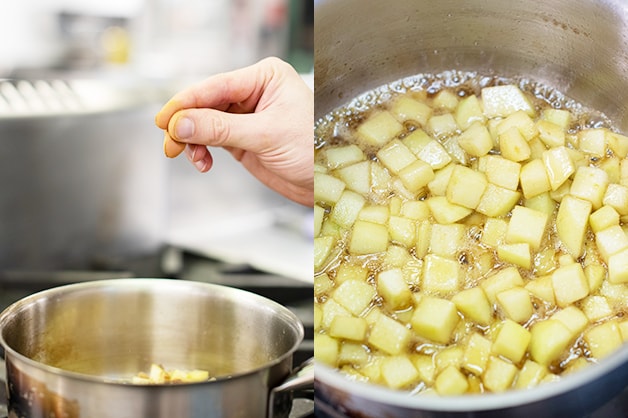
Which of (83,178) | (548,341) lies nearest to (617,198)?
(548,341)

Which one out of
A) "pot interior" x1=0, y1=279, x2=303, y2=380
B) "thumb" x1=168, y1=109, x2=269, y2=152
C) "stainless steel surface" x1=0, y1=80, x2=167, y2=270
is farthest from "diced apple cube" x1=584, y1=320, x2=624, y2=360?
"stainless steel surface" x1=0, y1=80, x2=167, y2=270

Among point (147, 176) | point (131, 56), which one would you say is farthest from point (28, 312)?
point (131, 56)

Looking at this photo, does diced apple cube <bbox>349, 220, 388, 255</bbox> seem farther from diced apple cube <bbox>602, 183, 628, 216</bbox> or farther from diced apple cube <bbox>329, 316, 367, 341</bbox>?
diced apple cube <bbox>602, 183, 628, 216</bbox>

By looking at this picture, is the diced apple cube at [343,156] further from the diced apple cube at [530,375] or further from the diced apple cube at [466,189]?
the diced apple cube at [530,375]

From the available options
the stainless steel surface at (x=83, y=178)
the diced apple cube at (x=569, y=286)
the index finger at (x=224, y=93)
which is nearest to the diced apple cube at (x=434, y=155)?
the diced apple cube at (x=569, y=286)

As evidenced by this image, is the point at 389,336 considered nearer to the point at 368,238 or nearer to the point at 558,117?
→ the point at 368,238

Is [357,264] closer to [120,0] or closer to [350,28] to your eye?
[350,28]
